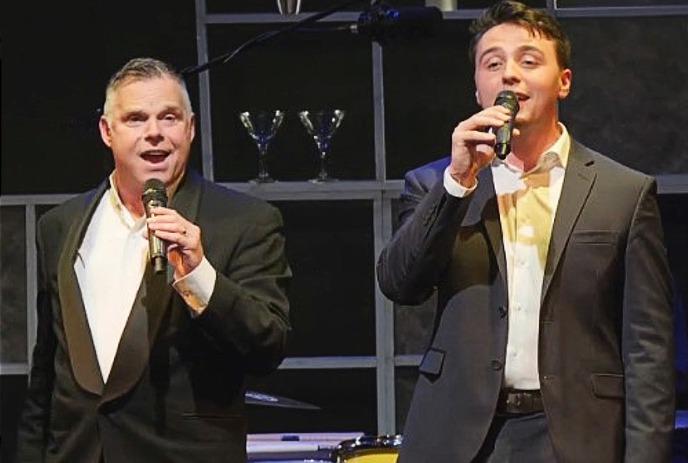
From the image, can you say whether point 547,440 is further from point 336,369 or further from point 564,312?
point 336,369

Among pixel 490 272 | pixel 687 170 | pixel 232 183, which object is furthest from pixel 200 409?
pixel 687 170

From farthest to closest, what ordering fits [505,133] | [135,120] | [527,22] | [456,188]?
[135,120]
[527,22]
[456,188]
[505,133]

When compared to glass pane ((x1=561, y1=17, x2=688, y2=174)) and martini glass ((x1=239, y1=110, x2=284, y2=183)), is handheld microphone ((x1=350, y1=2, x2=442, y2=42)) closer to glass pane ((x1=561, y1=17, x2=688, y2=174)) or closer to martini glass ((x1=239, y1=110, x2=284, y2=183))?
martini glass ((x1=239, y1=110, x2=284, y2=183))

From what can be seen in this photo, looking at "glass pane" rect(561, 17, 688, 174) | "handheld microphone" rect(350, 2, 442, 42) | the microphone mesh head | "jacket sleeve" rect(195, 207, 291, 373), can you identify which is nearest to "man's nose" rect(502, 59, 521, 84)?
"jacket sleeve" rect(195, 207, 291, 373)

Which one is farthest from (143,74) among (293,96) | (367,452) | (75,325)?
(293,96)

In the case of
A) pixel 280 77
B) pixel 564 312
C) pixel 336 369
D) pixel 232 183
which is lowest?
pixel 336 369

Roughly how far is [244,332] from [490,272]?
439 mm

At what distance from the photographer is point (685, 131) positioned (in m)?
5.26

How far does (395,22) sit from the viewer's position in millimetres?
4516

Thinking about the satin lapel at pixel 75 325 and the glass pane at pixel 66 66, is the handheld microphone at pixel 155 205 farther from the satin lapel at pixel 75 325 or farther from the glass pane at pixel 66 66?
the glass pane at pixel 66 66

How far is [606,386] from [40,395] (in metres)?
1.05

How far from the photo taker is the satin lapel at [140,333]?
8.73 ft

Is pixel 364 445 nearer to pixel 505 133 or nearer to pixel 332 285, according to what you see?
pixel 332 285

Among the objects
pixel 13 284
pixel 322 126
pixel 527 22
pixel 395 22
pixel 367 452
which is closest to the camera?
pixel 527 22
